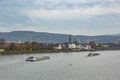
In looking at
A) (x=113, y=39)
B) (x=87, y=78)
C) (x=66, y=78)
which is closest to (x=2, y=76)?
(x=66, y=78)

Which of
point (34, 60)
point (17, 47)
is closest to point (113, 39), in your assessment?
point (17, 47)

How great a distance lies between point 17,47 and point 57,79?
1811 inches

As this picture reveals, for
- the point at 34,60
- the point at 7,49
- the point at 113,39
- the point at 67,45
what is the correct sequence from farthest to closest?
the point at 113,39 < the point at 67,45 < the point at 7,49 < the point at 34,60

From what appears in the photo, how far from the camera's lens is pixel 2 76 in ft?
77.6

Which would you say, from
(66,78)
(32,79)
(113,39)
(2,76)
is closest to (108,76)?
(66,78)

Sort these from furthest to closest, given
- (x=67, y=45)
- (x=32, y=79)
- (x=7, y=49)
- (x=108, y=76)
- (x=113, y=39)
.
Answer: (x=113, y=39) → (x=67, y=45) → (x=7, y=49) → (x=108, y=76) → (x=32, y=79)

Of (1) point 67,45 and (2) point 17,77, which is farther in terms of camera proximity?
(1) point 67,45

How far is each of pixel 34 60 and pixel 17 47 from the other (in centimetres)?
2661

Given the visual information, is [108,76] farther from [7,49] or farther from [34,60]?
[7,49]

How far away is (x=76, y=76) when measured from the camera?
23.9 metres

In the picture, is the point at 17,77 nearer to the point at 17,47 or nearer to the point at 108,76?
the point at 108,76

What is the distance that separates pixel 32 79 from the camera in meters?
21.9

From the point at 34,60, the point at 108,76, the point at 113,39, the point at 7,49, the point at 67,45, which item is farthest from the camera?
the point at 113,39

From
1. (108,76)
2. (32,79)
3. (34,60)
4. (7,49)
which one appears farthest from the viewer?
(7,49)
